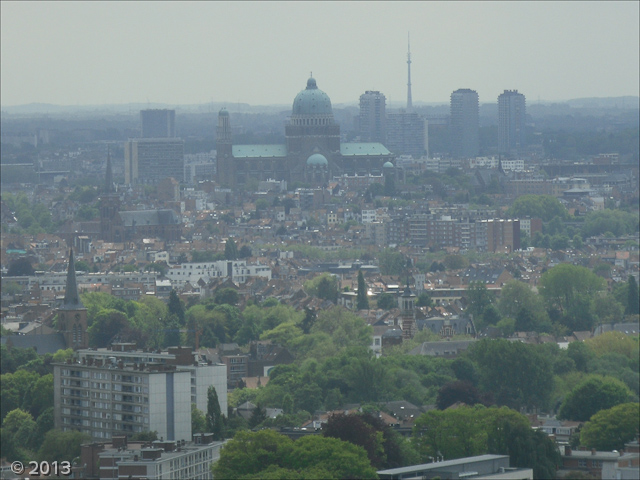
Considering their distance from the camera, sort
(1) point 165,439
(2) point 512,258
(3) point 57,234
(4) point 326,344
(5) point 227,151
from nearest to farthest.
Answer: (1) point 165,439
(4) point 326,344
(2) point 512,258
(3) point 57,234
(5) point 227,151

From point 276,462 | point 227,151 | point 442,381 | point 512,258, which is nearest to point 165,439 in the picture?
point 276,462

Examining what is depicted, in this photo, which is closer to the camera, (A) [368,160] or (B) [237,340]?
(B) [237,340]

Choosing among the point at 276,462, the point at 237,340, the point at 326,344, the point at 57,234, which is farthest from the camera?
the point at 57,234

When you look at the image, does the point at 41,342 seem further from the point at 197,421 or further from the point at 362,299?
the point at 197,421

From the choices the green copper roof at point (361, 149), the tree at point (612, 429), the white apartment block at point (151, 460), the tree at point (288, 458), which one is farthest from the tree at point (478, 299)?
the green copper roof at point (361, 149)

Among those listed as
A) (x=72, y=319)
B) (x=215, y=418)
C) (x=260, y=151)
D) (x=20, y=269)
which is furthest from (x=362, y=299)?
(x=260, y=151)

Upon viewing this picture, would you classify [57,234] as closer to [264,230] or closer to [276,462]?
[264,230]
